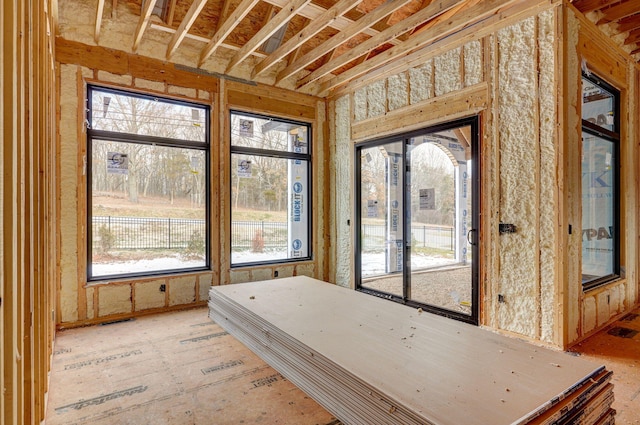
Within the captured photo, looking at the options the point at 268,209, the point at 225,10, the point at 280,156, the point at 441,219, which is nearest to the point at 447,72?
the point at 441,219

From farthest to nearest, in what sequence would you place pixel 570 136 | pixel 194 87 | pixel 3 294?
pixel 194 87
pixel 570 136
pixel 3 294

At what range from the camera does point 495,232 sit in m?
3.65

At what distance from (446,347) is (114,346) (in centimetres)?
305

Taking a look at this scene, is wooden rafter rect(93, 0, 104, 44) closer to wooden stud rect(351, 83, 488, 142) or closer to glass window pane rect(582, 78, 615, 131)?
wooden stud rect(351, 83, 488, 142)

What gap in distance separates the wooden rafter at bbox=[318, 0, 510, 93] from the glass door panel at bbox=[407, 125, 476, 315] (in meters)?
1.10

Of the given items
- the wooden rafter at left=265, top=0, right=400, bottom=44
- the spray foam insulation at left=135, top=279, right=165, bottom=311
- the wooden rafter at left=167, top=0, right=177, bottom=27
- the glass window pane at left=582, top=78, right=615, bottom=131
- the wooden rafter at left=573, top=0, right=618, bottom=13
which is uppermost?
the wooden rafter at left=167, top=0, right=177, bottom=27

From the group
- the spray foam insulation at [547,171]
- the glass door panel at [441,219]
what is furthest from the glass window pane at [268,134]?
the spray foam insulation at [547,171]

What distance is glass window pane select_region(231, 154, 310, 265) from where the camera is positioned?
5.18 m

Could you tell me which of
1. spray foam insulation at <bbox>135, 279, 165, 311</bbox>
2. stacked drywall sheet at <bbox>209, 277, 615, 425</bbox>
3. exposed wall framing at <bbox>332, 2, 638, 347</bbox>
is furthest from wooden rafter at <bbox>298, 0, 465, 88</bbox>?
spray foam insulation at <bbox>135, 279, 165, 311</bbox>

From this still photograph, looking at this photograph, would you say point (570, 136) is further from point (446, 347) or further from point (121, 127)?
point (121, 127)

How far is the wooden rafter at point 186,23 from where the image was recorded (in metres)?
3.36

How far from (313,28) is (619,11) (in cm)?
→ 314

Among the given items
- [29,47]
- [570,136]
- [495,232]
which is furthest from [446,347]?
[29,47]

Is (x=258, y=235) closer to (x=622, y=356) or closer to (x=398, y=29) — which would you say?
(x=398, y=29)
